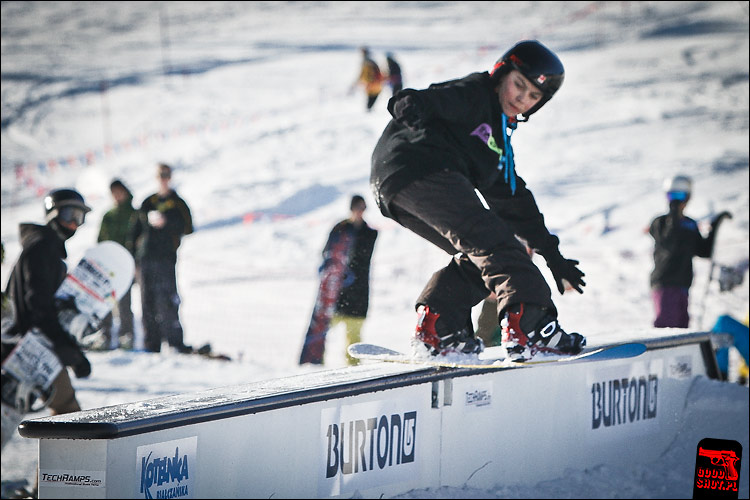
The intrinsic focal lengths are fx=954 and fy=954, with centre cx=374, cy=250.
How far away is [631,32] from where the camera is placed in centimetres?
2384

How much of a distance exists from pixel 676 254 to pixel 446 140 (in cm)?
459

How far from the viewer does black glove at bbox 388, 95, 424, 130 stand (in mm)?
3695

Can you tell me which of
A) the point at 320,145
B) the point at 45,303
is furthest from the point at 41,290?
the point at 320,145

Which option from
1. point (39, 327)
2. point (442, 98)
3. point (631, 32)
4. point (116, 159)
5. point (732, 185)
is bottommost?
point (39, 327)

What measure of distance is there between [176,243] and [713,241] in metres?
4.80

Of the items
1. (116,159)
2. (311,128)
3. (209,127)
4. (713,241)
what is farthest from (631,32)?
(713,241)

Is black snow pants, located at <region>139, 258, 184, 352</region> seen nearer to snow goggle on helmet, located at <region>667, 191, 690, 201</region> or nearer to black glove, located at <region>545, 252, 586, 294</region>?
snow goggle on helmet, located at <region>667, 191, 690, 201</region>

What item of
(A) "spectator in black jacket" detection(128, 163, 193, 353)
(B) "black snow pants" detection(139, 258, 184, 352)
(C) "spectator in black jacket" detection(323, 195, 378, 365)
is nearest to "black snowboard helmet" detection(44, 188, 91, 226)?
(C) "spectator in black jacket" detection(323, 195, 378, 365)

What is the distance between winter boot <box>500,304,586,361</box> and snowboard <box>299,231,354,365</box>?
393 centimetres

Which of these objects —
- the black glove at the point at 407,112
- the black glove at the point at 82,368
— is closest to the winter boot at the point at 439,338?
the black glove at the point at 407,112

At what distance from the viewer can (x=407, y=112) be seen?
370 cm

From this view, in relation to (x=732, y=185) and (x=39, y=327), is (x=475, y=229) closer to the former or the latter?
(x=39, y=327)

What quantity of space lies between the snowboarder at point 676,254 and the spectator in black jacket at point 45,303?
489cm

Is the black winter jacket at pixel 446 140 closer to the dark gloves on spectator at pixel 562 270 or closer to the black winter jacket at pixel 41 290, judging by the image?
the dark gloves on spectator at pixel 562 270
